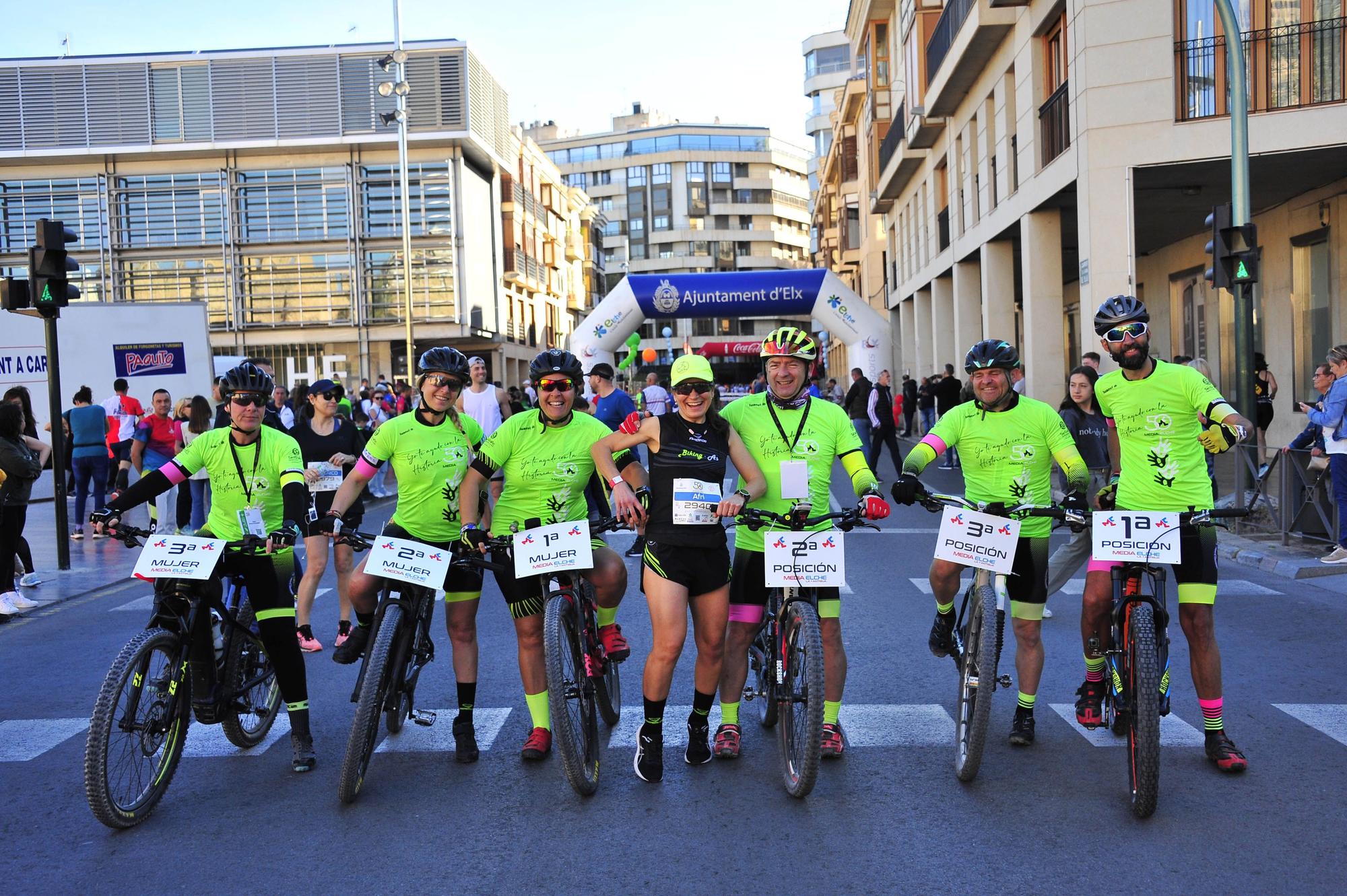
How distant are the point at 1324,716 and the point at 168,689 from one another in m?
5.32

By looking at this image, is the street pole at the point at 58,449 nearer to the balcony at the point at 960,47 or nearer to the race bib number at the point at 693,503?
the race bib number at the point at 693,503

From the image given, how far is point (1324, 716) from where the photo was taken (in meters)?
6.04

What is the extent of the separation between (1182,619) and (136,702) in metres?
4.35

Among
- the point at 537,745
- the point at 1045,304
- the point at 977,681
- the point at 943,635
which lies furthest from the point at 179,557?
the point at 1045,304

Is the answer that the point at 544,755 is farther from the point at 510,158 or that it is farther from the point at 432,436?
the point at 510,158

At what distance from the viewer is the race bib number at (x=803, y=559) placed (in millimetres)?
5168

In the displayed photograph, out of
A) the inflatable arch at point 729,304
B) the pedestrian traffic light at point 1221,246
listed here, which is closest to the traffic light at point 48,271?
the pedestrian traffic light at point 1221,246

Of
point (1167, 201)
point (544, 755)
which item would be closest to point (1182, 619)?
point (544, 755)

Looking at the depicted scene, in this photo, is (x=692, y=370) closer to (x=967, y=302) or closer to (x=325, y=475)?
(x=325, y=475)

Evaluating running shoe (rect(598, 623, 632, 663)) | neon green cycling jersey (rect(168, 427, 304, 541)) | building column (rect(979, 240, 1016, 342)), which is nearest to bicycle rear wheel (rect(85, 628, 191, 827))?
neon green cycling jersey (rect(168, 427, 304, 541))

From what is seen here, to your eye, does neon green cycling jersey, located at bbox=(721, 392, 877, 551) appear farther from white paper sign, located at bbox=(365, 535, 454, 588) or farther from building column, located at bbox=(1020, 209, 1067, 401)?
building column, located at bbox=(1020, 209, 1067, 401)

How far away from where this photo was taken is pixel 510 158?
184 ft

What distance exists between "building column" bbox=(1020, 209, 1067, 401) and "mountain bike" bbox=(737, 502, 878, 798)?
15841 mm

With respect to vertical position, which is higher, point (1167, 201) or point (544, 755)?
point (1167, 201)
